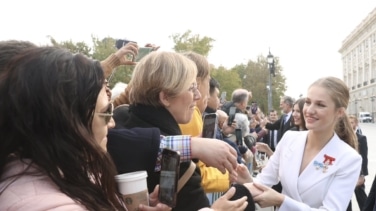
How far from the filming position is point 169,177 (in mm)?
1510

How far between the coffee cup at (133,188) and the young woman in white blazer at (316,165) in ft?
3.28

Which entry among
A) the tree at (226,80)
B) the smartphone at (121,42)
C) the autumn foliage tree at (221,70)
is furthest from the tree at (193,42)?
the smartphone at (121,42)

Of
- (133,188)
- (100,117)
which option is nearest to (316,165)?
(133,188)

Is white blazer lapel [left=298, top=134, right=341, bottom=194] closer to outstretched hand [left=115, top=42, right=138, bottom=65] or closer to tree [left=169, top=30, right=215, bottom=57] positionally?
outstretched hand [left=115, top=42, right=138, bottom=65]

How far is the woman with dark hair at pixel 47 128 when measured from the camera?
103 centimetres

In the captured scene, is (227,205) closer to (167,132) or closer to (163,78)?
(167,132)

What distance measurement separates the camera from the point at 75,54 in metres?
1.19

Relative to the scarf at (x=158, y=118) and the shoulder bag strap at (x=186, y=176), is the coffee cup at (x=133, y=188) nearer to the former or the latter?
the shoulder bag strap at (x=186, y=176)

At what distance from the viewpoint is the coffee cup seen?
1409 mm

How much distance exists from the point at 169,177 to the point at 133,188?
16cm

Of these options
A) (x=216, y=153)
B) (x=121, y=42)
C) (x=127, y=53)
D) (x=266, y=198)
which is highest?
(x=121, y=42)

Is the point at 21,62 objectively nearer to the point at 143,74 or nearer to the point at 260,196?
the point at 143,74

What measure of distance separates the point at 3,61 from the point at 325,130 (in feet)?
7.01

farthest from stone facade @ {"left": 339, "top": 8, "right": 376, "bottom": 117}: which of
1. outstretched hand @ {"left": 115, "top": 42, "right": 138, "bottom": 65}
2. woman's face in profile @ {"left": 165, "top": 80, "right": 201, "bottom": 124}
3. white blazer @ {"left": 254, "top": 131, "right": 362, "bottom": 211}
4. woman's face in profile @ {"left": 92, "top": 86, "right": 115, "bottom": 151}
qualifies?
woman's face in profile @ {"left": 92, "top": 86, "right": 115, "bottom": 151}
